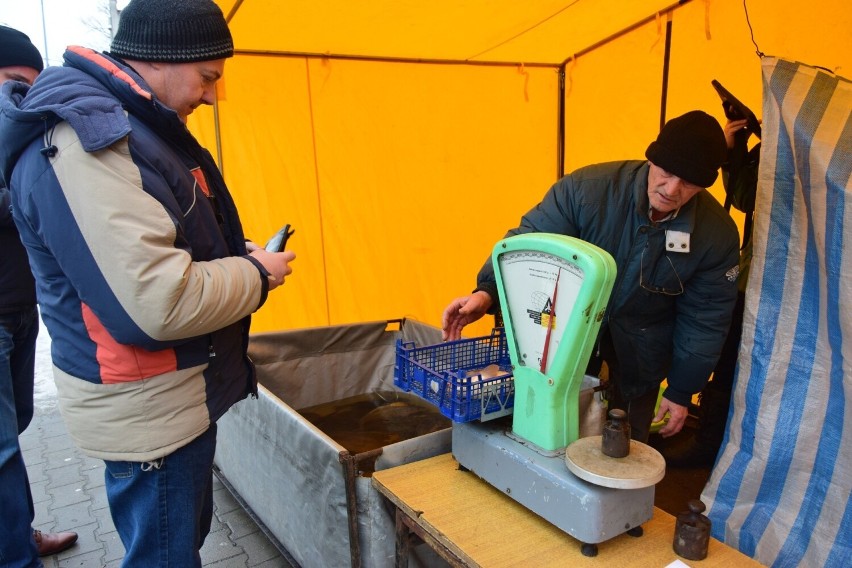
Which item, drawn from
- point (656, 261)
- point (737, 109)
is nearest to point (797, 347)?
point (656, 261)

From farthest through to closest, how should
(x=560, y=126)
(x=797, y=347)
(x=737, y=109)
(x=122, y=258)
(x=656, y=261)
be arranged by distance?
(x=560, y=126), (x=737, y=109), (x=656, y=261), (x=797, y=347), (x=122, y=258)

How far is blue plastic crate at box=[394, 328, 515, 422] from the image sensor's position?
1.33 m

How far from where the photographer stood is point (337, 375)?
3.06 m

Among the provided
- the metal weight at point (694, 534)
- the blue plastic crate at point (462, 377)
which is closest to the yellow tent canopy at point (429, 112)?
the blue plastic crate at point (462, 377)

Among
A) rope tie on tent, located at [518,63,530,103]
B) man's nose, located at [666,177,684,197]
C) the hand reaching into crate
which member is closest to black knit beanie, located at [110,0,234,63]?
the hand reaching into crate

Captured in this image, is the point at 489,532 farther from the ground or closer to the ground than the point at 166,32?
closer to the ground

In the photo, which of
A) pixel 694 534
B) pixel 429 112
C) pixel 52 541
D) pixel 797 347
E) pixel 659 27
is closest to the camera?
pixel 694 534

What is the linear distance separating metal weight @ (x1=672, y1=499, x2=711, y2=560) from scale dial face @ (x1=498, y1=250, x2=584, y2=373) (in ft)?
1.36

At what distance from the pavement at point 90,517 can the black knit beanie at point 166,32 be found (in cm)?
176

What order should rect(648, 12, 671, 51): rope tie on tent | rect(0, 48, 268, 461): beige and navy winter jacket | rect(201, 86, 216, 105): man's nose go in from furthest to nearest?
rect(648, 12, 671, 51): rope tie on tent → rect(201, 86, 216, 105): man's nose → rect(0, 48, 268, 461): beige and navy winter jacket

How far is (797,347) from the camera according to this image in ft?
4.62

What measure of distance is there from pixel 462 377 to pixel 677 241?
0.79 m

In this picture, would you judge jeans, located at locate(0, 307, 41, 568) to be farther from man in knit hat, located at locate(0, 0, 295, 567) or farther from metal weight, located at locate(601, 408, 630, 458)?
metal weight, located at locate(601, 408, 630, 458)

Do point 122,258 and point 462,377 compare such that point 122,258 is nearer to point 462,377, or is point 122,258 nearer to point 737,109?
point 462,377
